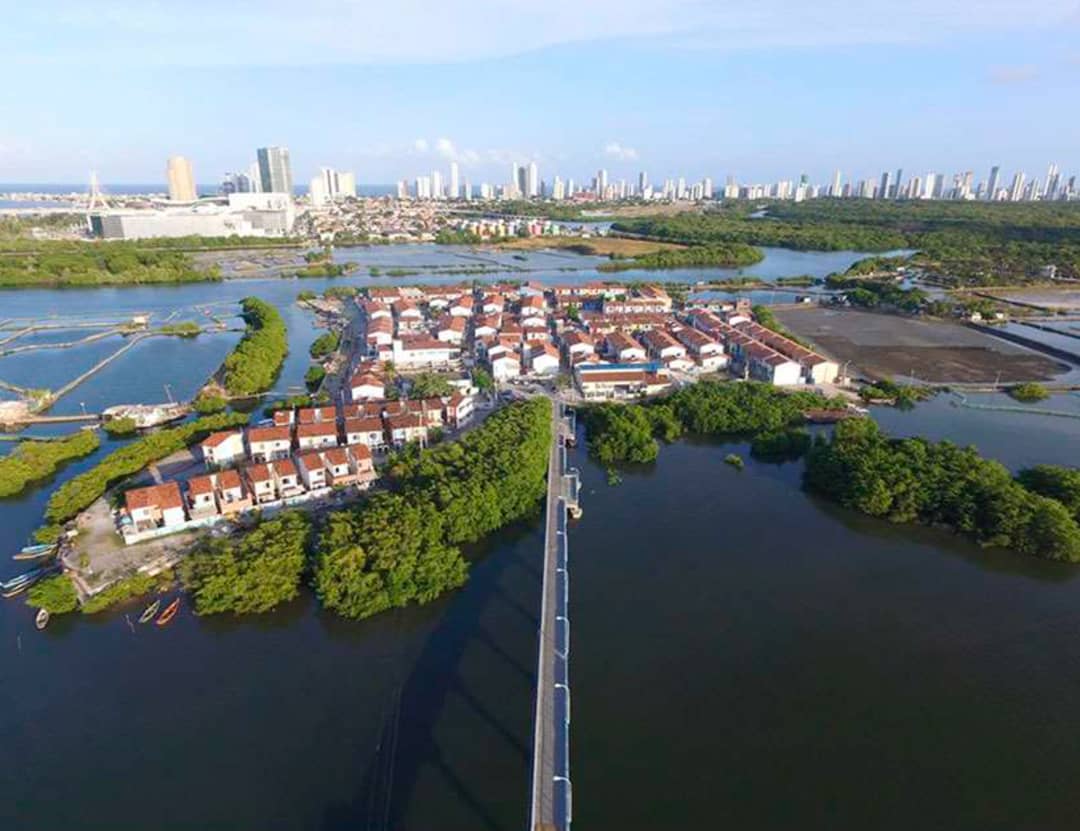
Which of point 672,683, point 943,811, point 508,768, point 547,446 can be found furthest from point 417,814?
point 547,446

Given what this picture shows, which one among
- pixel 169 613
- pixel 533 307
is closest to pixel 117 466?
pixel 169 613

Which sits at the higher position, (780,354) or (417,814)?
(780,354)

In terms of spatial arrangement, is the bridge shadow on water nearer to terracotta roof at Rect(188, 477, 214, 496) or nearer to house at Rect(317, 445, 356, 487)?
house at Rect(317, 445, 356, 487)

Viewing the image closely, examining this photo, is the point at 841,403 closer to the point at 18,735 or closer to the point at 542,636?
the point at 542,636

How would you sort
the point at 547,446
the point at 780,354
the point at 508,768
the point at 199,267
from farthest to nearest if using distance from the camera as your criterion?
the point at 199,267
the point at 780,354
the point at 547,446
the point at 508,768

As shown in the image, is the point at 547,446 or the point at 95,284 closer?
the point at 547,446

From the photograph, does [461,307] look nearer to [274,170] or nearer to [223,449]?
[223,449]
